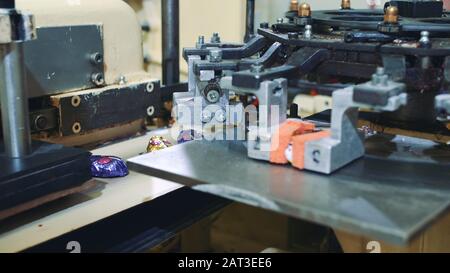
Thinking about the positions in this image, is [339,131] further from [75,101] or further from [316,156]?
[75,101]

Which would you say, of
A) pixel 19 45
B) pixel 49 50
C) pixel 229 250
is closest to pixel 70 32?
pixel 49 50

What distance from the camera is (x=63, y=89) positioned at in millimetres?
1057

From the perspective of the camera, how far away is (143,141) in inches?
47.3

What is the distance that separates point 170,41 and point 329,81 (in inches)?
21.1

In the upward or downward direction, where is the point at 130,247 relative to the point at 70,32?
downward

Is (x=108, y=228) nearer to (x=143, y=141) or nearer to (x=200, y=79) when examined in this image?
(x=200, y=79)

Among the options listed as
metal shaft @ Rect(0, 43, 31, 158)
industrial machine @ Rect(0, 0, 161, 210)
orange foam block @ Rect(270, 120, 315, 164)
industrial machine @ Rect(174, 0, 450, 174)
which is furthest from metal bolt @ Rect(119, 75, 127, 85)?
orange foam block @ Rect(270, 120, 315, 164)

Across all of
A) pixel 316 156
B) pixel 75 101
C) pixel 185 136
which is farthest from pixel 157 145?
pixel 316 156

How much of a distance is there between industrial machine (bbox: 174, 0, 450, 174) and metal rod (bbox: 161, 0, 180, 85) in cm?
30

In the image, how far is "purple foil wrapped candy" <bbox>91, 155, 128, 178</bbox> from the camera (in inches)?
38.7

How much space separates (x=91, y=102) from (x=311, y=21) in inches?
17.3

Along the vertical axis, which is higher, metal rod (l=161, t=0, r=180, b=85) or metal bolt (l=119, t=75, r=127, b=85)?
metal rod (l=161, t=0, r=180, b=85)

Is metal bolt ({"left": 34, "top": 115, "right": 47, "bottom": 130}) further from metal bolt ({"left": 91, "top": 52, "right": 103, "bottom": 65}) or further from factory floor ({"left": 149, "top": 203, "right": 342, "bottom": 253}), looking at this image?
factory floor ({"left": 149, "top": 203, "right": 342, "bottom": 253})

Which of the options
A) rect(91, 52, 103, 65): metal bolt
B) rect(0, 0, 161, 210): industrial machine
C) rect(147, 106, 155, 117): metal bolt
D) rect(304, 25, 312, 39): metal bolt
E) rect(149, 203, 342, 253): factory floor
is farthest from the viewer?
rect(149, 203, 342, 253): factory floor
